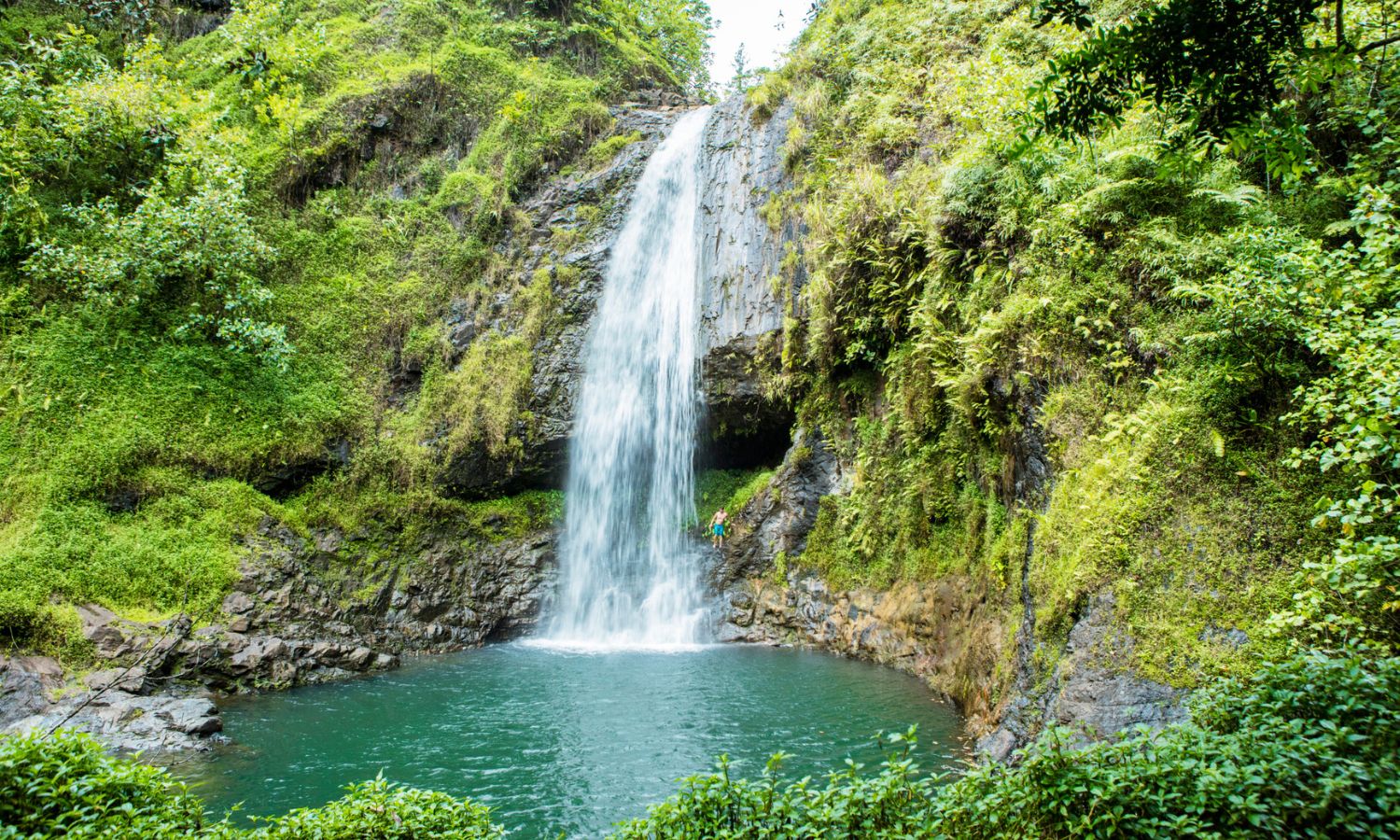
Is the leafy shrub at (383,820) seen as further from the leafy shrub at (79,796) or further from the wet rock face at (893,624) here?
the wet rock face at (893,624)

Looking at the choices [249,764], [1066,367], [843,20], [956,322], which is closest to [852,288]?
[956,322]

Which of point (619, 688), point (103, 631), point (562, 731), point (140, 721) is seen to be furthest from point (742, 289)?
point (103, 631)

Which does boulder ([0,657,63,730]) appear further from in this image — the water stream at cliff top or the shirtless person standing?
the shirtless person standing

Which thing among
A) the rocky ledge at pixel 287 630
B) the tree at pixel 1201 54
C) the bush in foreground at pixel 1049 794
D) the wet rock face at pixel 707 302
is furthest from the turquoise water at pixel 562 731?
the tree at pixel 1201 54

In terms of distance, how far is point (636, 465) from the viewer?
16234mm

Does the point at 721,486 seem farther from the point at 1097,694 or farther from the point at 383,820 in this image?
the point at 383,820

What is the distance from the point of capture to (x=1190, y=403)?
19.7 ft

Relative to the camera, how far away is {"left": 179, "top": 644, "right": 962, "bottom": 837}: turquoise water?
6.91m

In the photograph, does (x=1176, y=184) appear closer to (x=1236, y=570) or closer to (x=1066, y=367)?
(x=1066, y=367)

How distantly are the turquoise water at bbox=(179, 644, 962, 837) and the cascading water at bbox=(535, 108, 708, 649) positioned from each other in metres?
3.36

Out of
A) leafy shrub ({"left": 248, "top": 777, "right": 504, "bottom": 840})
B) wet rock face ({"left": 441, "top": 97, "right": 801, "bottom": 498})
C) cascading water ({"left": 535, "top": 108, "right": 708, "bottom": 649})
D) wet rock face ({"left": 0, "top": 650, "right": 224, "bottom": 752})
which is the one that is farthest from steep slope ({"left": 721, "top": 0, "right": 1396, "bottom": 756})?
wet rock face ({"left": 0, "top": 650, "right": 224, "bottom": 752})

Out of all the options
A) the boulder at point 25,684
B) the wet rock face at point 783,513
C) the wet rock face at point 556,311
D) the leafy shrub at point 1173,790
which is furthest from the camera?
the wet rock face at point 556,311

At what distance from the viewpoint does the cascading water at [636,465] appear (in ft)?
51.0

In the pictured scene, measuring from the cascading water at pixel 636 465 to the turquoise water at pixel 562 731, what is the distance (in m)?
3.36
